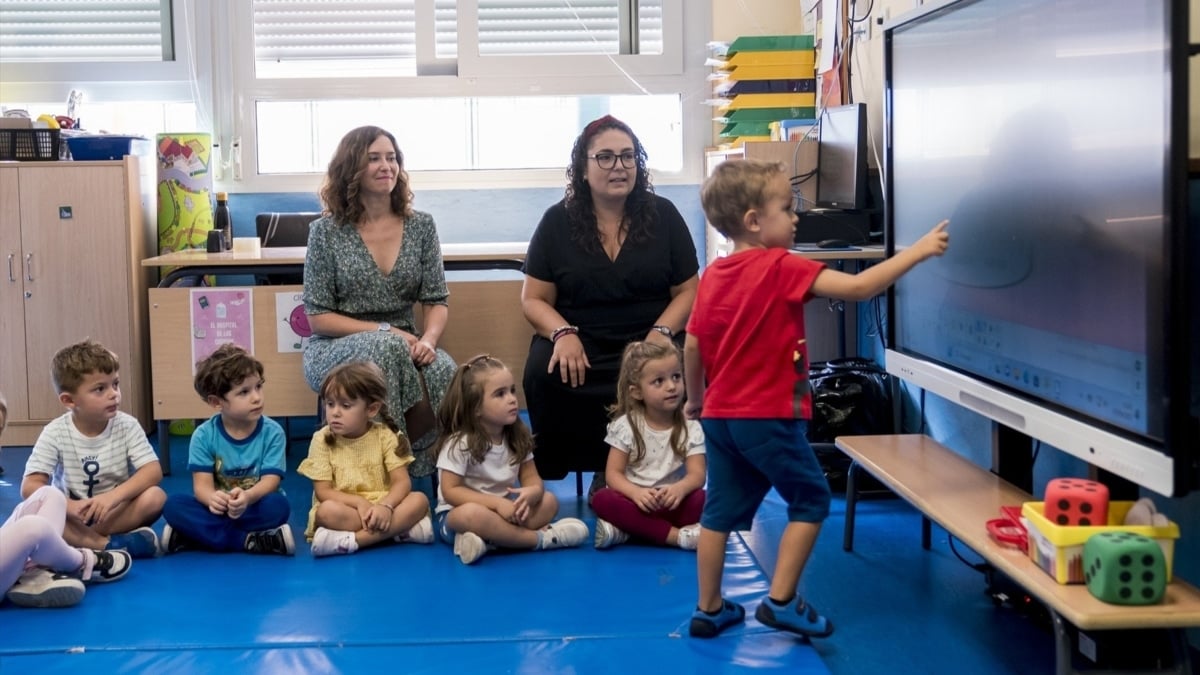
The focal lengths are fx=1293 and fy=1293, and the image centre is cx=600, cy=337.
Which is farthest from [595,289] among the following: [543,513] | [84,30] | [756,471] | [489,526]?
[84,30]

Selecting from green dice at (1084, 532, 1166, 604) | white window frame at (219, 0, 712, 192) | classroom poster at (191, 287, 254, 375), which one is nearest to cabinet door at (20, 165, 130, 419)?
classroom poster at (191, 287, 254, 375)

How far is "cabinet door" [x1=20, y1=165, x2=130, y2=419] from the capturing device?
4707 millimetres

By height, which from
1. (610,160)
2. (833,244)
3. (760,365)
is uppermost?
(610,160)

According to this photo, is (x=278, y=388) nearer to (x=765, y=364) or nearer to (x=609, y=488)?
(x=609, y=488)

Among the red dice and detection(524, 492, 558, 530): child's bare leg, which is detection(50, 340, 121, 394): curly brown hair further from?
the red dice

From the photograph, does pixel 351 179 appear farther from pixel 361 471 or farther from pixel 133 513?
pixel 133 513

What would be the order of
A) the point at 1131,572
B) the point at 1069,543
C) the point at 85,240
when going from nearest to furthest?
the point at 1131,572
the point at 1069,543
the point at 85,240

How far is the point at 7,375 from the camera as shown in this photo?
4.74 m

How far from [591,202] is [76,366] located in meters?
1.46

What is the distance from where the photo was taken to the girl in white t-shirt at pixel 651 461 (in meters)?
3.28

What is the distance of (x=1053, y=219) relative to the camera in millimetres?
2367

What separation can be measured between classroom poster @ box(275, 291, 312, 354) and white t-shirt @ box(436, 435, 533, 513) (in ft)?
3.99

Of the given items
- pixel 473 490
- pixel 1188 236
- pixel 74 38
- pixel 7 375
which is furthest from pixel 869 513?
pixel 74 38

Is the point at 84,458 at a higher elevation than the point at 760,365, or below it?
below
